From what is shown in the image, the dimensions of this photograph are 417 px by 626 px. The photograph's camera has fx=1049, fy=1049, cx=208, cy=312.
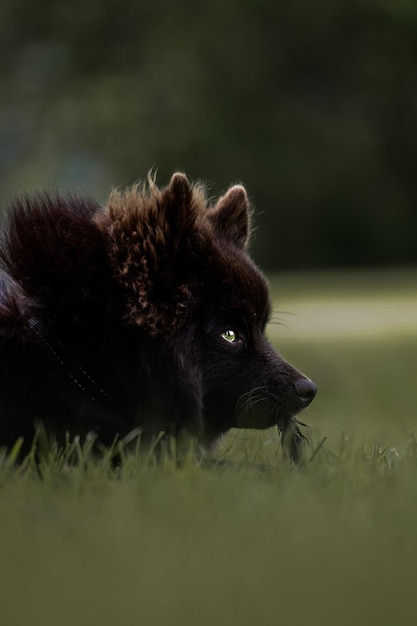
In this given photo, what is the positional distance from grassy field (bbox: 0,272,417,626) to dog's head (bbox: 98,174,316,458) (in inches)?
11.9

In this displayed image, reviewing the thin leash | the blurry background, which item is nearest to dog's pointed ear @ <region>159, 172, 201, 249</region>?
the thin leash

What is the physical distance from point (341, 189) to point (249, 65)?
10.1ft

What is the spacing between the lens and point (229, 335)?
4355 millimetres

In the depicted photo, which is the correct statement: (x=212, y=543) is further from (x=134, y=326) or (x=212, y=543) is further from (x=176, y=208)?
(x=176, y=208)

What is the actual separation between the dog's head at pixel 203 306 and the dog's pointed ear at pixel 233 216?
193 millimetres

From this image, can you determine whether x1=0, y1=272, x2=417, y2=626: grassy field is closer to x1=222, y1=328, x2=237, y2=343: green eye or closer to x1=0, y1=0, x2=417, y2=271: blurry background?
x1=222, y1=328, x2=237, y2=343: green eye

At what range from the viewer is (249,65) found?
68.8 ft

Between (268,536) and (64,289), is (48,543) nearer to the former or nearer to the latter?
(268,536)

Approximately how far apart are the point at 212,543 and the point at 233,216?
2.37 meters

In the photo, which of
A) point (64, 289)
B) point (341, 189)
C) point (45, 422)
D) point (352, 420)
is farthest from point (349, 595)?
point (341, 189)

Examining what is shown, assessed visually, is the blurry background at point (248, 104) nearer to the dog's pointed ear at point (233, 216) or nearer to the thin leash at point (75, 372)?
the dog's pointed ear at point (233, 216)

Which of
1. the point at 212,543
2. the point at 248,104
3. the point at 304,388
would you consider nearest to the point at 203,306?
the point at 304,388

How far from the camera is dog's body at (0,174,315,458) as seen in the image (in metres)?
3.89

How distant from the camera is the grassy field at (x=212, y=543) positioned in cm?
232
